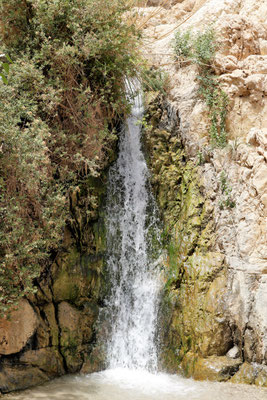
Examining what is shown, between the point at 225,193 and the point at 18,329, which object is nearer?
the point at 18,329

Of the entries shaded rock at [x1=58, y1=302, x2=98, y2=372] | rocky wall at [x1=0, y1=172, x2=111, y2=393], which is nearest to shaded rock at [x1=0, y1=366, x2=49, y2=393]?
rocky wall at [x1=0, y1=172, x2=111, y2=393]

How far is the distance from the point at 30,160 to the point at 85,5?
132 inches

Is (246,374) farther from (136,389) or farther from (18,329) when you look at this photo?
(18,329)

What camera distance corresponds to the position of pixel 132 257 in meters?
7.66

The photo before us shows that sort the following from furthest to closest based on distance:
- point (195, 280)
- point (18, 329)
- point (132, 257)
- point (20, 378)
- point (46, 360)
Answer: point (132, 257) < point (195, 280) < point (46, 360) < point (18, 329) < point (20, 378)

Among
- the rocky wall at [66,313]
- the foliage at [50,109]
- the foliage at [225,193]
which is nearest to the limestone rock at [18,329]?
the rocky wall at [66,313]

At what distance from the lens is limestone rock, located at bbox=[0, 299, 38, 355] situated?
5887 mm

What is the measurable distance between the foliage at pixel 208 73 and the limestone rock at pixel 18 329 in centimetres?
457

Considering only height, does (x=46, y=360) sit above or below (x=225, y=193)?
below

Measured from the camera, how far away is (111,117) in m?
8.02

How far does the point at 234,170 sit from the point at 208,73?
2.37 m

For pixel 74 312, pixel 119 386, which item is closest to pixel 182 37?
pixel 74 312

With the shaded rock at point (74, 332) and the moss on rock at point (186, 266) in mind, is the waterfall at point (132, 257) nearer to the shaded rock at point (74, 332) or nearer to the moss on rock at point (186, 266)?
the moss on rock at point (186, 266)

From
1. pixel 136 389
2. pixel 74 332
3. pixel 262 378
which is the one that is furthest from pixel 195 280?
pixel 74 332
